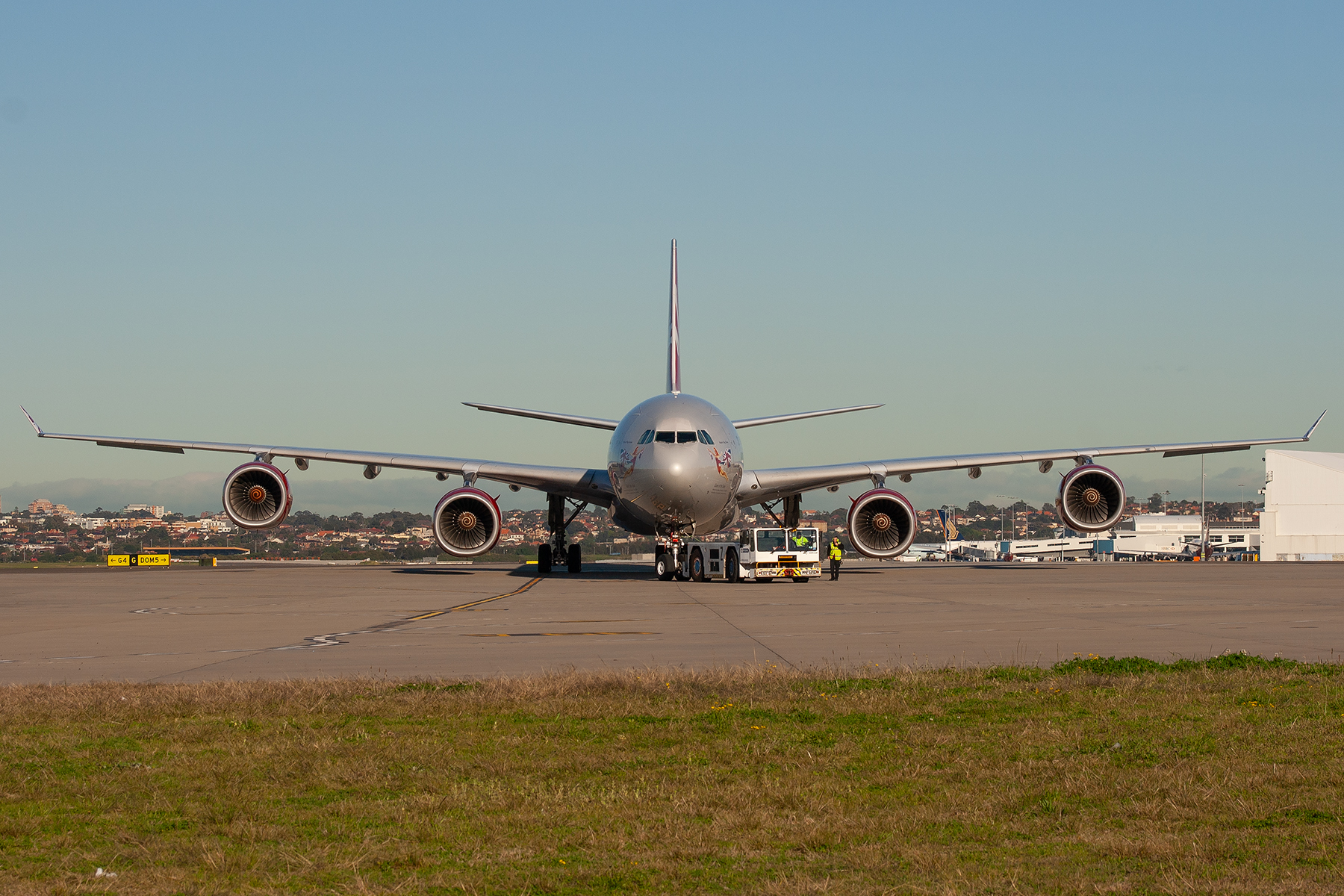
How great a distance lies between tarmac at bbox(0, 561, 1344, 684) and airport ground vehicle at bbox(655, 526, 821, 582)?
862mm

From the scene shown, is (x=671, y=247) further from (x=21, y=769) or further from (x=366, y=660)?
(x=21, y=769)

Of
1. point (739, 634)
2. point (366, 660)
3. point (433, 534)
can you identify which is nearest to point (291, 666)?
point (366, 660)

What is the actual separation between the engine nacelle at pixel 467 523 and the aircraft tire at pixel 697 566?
19.5 feet

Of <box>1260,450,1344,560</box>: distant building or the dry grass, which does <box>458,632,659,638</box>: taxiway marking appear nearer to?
the dry grass

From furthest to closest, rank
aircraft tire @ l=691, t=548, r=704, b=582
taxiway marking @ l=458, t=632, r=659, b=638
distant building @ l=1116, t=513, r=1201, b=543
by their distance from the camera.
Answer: distant building @ l=1116, t=513, r=1201, b=543
aircraft tire @ l=691, t=548, r=704, b=582
taxiway marking @ l=458, t=632, r=659, b=638

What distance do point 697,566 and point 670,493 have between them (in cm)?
299

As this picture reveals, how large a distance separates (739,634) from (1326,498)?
9916 centimetres

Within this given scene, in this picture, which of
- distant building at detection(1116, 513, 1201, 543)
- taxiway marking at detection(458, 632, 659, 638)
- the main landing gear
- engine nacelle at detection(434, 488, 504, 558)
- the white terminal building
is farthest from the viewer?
distant building at detection(1116, 513, 1201, 543)

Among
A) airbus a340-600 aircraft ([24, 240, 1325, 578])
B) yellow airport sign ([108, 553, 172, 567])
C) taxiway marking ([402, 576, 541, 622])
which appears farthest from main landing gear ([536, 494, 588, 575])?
yellow airport sign ([108, 553, 172, 567])

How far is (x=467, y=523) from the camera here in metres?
39.6

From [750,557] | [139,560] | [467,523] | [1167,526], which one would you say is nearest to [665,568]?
[750,557]

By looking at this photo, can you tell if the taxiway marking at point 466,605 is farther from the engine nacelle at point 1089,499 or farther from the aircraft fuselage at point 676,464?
the engine nacelle at point 1089,499

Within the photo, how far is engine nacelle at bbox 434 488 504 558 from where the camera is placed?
39.3 metres

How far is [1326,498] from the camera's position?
10344 cm
